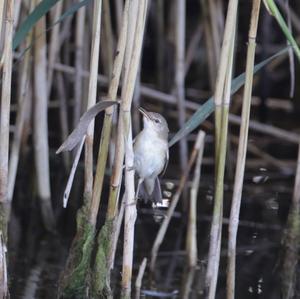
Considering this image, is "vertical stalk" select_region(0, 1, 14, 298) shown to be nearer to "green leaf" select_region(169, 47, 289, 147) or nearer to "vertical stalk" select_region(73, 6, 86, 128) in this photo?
"green leaf" select_region(169, 47, 289, 147)

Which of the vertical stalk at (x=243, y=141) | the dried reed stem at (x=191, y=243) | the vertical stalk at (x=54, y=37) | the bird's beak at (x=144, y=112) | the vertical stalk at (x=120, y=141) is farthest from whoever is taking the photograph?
the vertical stalk at (x=54, y=37)

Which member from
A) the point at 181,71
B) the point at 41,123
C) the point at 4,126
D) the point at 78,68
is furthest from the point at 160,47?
the point at 4,126

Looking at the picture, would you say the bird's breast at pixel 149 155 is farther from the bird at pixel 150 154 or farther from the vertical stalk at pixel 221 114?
the vertical stalk at pixel 221 114

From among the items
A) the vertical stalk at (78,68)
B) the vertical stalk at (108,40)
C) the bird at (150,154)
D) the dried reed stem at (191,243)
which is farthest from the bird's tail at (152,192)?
the vertical stalk at (78,68)

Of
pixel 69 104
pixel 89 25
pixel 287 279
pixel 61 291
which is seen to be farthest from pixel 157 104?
pixel 61 291

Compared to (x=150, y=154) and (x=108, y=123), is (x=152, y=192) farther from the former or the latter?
(x=108, y=123)

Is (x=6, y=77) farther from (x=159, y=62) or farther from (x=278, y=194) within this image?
(x=159, y=62)
